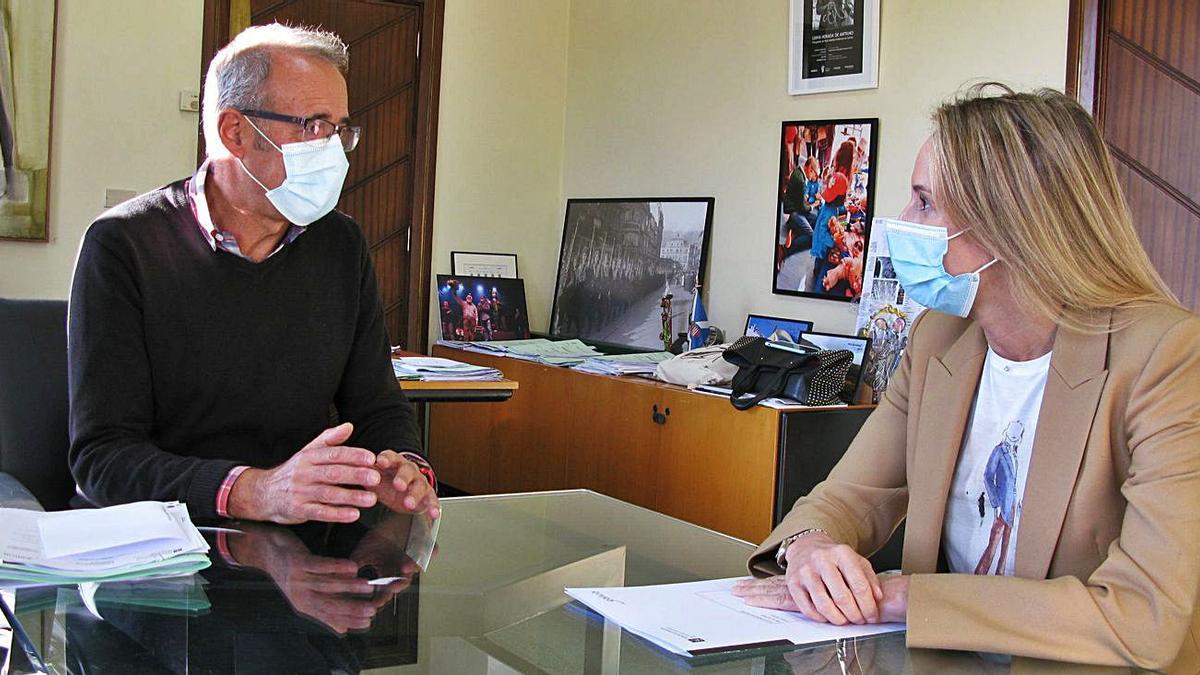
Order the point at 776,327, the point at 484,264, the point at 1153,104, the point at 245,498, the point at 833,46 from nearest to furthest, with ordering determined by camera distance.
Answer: the point at 245,498, the point at 1153,104, the point at 833,46, the point at 776,327, the point at 484,264

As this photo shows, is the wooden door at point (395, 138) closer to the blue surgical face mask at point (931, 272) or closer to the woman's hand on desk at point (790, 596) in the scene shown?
the blue surgical face mask at point (931, 272)

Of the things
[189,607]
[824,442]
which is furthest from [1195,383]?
[824,442]

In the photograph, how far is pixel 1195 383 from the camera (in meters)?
1.42

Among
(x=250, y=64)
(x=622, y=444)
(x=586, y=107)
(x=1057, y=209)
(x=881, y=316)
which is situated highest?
(x=586, y=107)

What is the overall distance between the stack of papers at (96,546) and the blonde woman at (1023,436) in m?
0.67

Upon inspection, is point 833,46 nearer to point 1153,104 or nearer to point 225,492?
point 1153,104

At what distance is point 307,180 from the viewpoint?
7.47ft

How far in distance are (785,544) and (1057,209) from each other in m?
0.53

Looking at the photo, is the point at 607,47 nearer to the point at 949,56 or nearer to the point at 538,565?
the point at 949,56

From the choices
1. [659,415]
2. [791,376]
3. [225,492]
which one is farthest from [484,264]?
[225,492]

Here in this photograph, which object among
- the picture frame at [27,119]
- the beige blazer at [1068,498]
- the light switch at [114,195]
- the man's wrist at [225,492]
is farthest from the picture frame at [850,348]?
the picture frame at [27,119]

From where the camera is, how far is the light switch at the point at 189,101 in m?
4.88

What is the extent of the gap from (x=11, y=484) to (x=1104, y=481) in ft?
5.20

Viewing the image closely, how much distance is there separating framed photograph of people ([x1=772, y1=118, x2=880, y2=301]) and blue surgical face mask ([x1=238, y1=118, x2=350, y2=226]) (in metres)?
2.16
